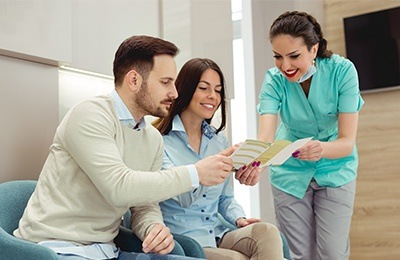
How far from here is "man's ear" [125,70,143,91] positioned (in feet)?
5.73

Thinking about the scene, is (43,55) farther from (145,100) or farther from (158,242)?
(158,242)

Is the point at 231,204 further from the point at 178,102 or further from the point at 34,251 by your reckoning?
the point at 34,251

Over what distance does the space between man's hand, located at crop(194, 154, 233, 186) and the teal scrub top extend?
2.53ft

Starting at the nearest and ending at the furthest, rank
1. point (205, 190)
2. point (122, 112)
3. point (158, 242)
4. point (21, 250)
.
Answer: point (21, 250), point (158, 242), point (122, 112), point (205, 190)

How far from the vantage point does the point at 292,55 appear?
227 cm

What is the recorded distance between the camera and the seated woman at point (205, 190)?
1.97 m

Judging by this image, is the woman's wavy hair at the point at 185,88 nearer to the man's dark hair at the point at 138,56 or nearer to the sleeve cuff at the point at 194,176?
the man's dark hair at the point at 138,56

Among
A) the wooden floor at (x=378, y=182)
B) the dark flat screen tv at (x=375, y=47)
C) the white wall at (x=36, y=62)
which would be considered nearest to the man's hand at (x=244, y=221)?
the white wall at (x=36, y=62)

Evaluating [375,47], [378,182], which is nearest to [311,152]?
[378,182]

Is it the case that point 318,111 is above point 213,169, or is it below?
above

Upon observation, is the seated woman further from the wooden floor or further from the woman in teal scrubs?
the wooden floor

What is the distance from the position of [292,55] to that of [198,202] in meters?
0.77

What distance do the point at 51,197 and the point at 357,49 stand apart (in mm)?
3306

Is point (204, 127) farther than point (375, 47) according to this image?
No
